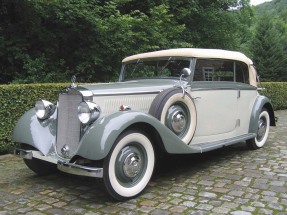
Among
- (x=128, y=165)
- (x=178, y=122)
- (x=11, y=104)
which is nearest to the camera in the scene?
(x=128, y=165)

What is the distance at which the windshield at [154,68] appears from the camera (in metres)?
4.93

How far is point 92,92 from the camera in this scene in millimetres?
3768

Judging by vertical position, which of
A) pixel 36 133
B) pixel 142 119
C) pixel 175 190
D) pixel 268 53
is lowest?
pixel 175 190

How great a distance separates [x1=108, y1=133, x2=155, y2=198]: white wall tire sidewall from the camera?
3.43m

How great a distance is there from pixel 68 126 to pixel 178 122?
56.5 inches

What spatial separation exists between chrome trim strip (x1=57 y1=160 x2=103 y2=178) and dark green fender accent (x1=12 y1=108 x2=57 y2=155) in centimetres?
60

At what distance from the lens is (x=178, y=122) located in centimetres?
435

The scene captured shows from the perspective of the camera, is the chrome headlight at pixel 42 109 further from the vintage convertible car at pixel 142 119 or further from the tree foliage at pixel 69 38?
the tree foliage at pixel 69 38

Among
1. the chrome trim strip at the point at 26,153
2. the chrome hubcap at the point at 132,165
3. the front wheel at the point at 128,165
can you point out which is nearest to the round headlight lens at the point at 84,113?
the front wheel at the point at 128,165

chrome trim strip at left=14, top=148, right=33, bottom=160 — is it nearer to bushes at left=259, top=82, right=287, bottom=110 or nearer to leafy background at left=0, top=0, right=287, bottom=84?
leafy background at left=0, top=0, right=287, bottom=84

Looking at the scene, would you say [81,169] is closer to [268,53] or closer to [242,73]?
[242,73]

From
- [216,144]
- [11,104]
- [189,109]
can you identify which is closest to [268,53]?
[216,144]

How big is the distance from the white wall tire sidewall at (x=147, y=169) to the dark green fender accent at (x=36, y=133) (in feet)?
3.19

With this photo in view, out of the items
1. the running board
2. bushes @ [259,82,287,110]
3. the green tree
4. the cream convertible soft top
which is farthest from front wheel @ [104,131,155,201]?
the green tree
